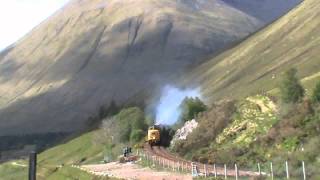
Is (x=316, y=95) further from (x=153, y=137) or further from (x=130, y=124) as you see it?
(x=130, y=124)

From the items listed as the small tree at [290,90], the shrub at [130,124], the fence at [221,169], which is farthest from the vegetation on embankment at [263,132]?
the shrub at [130,124]

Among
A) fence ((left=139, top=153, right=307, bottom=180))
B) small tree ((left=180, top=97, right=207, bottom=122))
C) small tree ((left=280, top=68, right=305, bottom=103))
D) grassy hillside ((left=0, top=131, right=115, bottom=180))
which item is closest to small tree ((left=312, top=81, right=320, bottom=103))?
small tree ((left=280, top=68, right=305, bottom=103))

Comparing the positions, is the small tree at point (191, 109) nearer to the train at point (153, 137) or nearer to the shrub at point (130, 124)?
the train at point (153, 137)

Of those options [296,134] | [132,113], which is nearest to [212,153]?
[296,134]

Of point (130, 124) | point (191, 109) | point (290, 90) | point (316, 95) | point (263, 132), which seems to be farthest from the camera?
point (130, 124)

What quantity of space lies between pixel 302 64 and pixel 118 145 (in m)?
64.0

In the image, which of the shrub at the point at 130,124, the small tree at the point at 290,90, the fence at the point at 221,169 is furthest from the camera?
the shrub at the point at 130,124

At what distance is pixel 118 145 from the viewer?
134 m

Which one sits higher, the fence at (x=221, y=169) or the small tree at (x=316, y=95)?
the small tree at (x=316, y=95)

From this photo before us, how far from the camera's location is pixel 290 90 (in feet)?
277

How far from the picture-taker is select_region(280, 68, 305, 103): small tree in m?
82.9

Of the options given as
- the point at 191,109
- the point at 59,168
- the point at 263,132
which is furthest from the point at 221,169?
the point at 191,109

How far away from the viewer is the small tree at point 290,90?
272 ft

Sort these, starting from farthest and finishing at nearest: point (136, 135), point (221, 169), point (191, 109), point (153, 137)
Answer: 1. point (136, 135)
2. point (191, 109)
3. point (153, 137)
4. point (221, 169)
